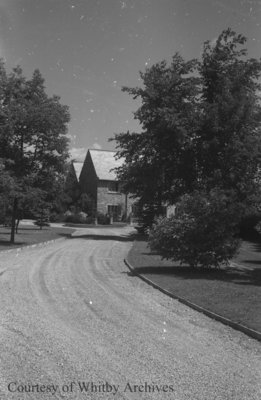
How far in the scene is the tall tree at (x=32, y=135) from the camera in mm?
31766

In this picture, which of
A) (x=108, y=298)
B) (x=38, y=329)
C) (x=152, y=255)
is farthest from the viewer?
(x=152, y=255)

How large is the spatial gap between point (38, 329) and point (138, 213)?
3750 centimetres

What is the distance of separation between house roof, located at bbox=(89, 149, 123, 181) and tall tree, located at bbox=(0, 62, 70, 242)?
37936 mm

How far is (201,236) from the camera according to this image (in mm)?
19828

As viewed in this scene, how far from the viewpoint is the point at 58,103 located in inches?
1335

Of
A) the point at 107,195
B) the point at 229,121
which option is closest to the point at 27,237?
the point at 229,121

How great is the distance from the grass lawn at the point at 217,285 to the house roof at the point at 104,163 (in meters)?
47.0

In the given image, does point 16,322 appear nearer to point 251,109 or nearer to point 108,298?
point 108,298

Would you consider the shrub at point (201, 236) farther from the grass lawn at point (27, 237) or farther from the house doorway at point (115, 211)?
the house doorway at point (115, 211)

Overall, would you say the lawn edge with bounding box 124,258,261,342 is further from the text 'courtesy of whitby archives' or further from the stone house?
the stone house

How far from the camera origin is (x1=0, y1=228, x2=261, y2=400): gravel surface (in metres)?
6.31

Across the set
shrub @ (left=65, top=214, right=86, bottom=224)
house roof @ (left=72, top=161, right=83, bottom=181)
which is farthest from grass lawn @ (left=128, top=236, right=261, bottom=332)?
house roof @ (left=72, top=161, right=83, bottom=181)

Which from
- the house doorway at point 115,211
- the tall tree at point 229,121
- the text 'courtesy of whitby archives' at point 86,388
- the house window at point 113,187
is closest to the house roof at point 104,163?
the house window at point 113,187

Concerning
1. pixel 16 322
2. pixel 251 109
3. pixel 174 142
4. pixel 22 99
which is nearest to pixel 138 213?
pixel 174 142
